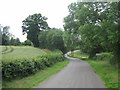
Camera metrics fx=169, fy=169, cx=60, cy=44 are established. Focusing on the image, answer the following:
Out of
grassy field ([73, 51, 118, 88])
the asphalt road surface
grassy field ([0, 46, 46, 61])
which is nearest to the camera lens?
the asphalt road surface

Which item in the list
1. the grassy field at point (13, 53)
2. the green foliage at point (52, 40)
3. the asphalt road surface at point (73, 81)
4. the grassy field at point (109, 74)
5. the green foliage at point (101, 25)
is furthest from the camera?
the green foliage at point (52, 40)

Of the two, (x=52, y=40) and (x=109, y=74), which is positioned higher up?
(x=52, y=40)

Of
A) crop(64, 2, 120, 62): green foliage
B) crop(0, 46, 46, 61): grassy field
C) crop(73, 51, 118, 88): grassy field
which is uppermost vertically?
crop(64, 2, 120, 62): green foliage

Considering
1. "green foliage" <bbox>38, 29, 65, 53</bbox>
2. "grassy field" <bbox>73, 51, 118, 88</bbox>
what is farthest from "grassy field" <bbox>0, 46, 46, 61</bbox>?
"green foliage" <bbox>38, 29, 65, 53</bbox>

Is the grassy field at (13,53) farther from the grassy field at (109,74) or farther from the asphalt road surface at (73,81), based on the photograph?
the grassy field at (109,74)

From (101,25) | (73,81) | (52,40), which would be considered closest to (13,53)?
(73,81)

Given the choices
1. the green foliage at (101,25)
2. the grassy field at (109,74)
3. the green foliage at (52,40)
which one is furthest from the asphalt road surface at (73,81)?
the green foliage at (52,40)

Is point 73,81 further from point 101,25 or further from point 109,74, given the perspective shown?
point 101,25

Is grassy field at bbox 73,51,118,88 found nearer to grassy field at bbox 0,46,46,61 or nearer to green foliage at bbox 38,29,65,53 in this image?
grassy field at bbox 0,46,46,61

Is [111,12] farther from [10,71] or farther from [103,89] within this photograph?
[10,71]

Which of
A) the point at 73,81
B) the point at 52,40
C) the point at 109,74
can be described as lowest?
the point at 109,74

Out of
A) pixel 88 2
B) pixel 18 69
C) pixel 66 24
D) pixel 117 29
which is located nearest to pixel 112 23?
pixel 117 29

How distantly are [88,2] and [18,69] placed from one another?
35.5 feet

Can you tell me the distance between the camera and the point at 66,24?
32.5 metres
